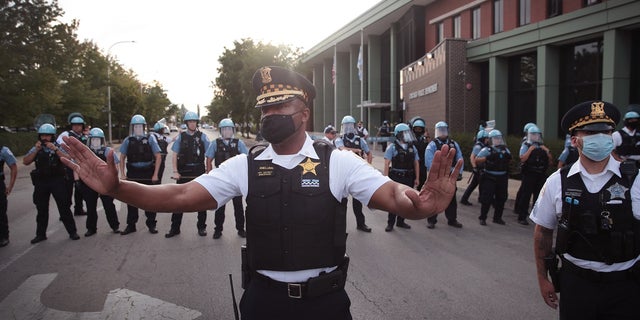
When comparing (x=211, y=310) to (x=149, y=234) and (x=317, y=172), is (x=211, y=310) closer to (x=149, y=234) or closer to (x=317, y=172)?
(x=317, y=172)

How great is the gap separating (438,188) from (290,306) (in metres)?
0.96

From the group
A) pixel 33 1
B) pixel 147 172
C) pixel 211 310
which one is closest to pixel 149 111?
pixel 33 1

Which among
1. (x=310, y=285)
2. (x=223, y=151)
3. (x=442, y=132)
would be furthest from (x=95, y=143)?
(x=310, y=285)

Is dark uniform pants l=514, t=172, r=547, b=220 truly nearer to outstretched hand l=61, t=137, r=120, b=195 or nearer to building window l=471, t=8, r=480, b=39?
outstretched hand l=61, t=137, r=120, b=195

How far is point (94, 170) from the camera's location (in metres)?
→ 2.31

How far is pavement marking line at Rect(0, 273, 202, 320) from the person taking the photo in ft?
15.1

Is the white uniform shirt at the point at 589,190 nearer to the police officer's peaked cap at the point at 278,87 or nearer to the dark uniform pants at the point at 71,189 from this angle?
the police officer's peaked cap at the point at 278,87

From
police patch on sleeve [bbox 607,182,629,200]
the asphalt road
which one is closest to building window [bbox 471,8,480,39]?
the asphalt road

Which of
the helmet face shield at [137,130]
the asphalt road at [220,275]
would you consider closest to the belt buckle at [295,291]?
the asphalt road at [220,275]

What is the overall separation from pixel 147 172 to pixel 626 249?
7.75m

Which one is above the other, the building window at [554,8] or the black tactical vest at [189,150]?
the building window at [554,8]

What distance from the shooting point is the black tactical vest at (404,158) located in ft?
29.7

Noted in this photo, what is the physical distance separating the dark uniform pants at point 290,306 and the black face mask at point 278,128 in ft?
→ 2.55

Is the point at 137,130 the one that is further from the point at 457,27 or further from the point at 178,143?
the point at 457,27
